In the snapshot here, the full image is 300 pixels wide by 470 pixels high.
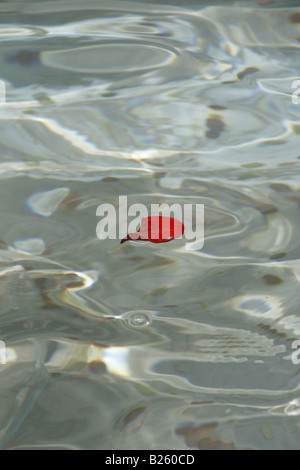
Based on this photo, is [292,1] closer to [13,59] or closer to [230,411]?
[13,59]

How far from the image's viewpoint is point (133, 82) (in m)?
2.41

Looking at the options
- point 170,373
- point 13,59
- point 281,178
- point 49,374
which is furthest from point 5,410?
point 13,59

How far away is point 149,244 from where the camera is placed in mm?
1641

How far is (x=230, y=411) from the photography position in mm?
1183

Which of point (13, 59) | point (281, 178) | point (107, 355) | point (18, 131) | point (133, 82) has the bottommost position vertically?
point (107, 355)

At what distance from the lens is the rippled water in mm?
1194

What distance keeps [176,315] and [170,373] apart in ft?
0.65

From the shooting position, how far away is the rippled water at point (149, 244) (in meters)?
1.19

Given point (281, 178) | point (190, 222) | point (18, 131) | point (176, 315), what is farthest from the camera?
point (18, 131)

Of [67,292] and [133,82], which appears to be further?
[133,82]
